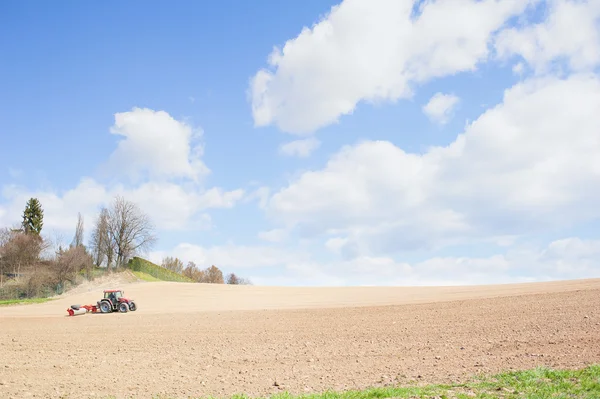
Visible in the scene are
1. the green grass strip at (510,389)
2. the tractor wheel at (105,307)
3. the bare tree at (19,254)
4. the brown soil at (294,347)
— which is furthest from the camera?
the bare tree at (19,254)

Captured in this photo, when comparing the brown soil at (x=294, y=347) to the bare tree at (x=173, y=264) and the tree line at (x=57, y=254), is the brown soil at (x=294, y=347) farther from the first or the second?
the bare tree at (x=173, y=264)

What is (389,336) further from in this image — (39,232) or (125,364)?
Result: (39,232)

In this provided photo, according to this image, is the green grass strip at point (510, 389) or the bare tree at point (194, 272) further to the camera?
the bare tree at point (194, 272)

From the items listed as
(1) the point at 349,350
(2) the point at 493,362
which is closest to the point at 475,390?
(2) the point at 493,362

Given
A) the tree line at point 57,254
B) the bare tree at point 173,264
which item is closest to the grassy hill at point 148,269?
the tree line at point 57,254

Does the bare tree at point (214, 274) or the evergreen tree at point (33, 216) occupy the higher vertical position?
the evergreen tree at point (33, 216)

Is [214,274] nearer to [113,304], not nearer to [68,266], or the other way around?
[68,266]

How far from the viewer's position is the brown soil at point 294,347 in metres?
14.2

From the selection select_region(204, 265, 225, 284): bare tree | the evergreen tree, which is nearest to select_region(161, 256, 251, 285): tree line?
select_region(204, 265, 225, 284): bare tree

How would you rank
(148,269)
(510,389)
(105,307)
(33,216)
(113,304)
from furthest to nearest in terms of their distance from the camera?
(33,216) < (148,269) < (113,304) < (105,307) < (510,389)

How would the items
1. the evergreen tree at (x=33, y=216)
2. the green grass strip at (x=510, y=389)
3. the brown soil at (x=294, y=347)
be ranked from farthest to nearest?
1. the evergreen tree at (x=33, y=216)
2. the brown soil at (x=294, y=347)
3. the green grass strip at (x=510, y=389)

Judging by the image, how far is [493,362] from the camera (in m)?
14.9

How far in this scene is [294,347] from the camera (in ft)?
Answer: 63.4

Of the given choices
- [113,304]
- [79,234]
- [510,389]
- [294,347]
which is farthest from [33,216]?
[510,389]
